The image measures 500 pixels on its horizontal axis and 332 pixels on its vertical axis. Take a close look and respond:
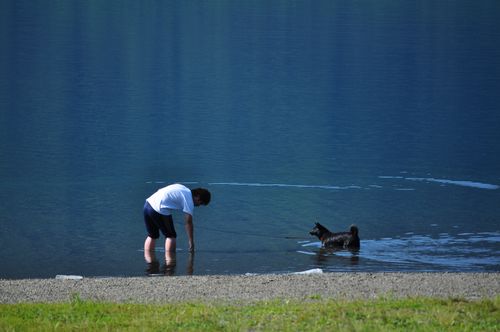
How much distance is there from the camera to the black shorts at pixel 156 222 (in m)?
21.6

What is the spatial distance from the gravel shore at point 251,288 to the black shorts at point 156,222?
4.07 metres

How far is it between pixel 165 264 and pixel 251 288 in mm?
5310

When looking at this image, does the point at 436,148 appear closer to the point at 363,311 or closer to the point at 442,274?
the point at 442,274

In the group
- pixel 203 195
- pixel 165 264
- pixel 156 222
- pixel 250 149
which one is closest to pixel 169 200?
pixel 156 222

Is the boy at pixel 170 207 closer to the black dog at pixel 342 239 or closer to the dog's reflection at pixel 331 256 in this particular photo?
the dog's reflection at pixel 331 256

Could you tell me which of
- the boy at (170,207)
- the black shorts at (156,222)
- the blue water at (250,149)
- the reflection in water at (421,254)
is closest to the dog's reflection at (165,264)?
the blue water at (250,149)

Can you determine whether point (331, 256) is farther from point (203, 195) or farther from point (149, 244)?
point (149, 244)

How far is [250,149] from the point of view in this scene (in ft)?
137

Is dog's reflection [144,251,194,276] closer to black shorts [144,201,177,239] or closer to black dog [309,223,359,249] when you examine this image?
black shorts [144,201,177,239]

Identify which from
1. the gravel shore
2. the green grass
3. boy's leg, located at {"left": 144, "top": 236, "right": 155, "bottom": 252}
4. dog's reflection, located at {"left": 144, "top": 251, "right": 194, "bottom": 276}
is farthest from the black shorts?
the green grass

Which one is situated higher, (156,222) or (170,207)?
(170,207)

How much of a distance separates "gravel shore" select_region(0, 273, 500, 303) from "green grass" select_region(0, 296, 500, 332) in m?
0.97

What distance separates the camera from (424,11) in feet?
484

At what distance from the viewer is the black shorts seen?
21609 mm
